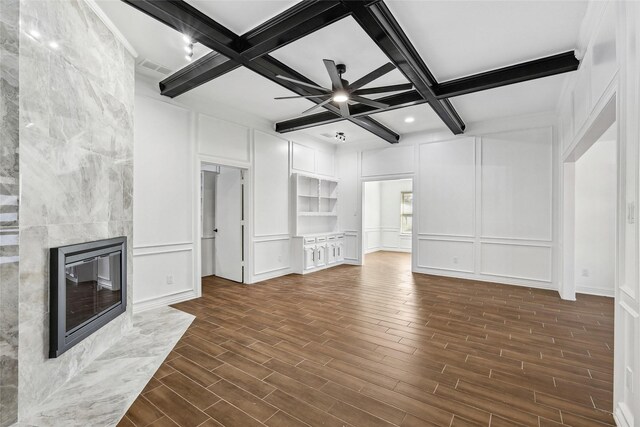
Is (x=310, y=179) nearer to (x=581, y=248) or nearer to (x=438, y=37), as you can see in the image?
(x=438, y=37)

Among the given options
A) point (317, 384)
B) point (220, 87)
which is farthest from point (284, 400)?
point (220, 87)

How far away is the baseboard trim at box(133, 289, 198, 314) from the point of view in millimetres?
3900

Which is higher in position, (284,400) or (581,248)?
(581,248)

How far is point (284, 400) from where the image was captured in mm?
2117

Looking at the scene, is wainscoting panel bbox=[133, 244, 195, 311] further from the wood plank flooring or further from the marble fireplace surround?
the marble fireplace surround

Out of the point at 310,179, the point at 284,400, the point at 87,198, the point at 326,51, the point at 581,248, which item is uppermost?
the point at 326,51

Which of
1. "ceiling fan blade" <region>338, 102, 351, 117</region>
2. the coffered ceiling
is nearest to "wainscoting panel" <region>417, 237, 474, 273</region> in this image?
the coffered ceiling

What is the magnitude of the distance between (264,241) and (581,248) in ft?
18.2

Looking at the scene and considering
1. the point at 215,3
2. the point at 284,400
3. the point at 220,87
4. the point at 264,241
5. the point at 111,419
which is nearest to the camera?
the point at 111,419

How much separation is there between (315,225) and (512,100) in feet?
14.9

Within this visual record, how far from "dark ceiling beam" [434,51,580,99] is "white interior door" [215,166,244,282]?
Answer: 12.3 ft

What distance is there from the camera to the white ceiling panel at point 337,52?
2943mm

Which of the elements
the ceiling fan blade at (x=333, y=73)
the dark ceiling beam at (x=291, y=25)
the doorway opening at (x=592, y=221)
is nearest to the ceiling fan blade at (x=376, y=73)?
the ceiling fan blade at (x=333, y=73)

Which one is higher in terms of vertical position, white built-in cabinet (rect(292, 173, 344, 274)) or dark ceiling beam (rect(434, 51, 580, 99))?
dark ceiling beam (rect(434, 51, 580, 99))
